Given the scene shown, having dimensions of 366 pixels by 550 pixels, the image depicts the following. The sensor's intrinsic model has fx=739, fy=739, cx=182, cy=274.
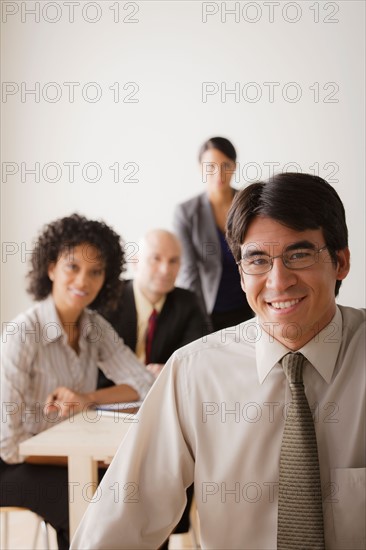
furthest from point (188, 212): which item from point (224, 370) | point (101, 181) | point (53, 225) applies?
point (224, 370)

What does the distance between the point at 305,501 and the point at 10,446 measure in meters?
1.08

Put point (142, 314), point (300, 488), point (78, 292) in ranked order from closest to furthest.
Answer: point (300, 488), point (78, 292), point (142, 314)

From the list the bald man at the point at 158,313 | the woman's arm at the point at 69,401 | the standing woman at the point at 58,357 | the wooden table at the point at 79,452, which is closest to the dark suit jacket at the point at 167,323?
the bald man at the point at 158,313

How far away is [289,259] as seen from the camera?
1.24 meters

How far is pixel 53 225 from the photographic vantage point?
244 centimetres

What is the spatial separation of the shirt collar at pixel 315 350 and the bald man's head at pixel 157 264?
62.9 inches

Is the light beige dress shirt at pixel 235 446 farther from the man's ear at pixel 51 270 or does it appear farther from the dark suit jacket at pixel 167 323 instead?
the dark suit jacket at pixel 167 323

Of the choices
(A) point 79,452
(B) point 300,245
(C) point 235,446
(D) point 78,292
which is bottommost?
(A) point 79,452

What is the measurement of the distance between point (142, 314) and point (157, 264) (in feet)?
0.70

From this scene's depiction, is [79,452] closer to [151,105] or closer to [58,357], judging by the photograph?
[58,357]

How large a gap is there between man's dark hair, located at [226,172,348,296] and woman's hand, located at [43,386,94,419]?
3.26 ft

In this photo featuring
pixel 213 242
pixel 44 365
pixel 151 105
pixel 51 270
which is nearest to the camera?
pixel 44 365

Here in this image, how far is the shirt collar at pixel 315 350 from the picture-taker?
4.06ft

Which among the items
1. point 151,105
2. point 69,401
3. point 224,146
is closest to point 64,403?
point 69,401
